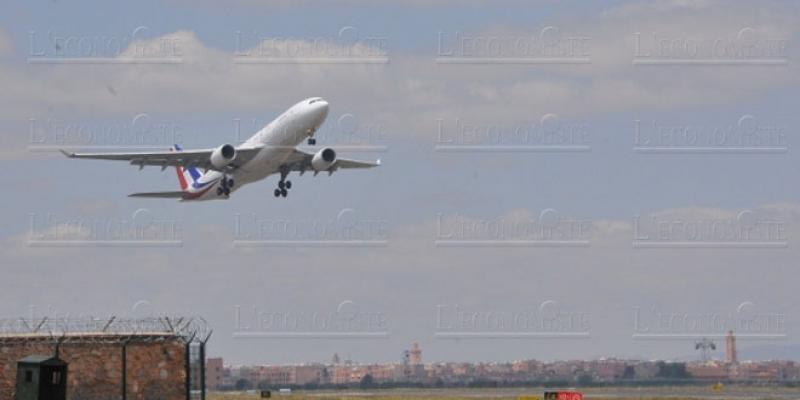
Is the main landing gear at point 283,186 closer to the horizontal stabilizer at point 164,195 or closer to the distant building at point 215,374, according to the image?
the horizontal stabilizer at point 164,195

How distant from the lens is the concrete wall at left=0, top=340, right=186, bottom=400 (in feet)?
226

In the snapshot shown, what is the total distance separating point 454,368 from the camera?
185875mm

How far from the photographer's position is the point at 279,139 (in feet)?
323

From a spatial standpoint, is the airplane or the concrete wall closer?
the concrete wall

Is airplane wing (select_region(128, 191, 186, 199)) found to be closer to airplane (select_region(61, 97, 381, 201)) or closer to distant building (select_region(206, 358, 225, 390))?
airplane (select_region(61, 97, 381, 201))

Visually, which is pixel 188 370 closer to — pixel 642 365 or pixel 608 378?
pixel 608 378

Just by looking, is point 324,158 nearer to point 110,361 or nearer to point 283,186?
point 283,186

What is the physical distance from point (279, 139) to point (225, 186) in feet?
30.4

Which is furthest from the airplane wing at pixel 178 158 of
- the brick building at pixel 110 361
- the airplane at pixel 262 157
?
the brick building at pixel 110 361

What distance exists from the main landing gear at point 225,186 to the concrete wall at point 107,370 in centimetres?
3575

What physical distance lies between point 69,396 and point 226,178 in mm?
38502

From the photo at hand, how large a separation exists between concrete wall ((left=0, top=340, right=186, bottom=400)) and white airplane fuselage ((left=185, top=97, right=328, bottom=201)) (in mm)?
28968

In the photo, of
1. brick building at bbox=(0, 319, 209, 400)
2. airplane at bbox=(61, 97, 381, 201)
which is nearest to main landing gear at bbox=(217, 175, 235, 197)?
airplane at bbox=(61, 97, 381, 201)

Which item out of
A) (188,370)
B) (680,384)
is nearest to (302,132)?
(188,370)
